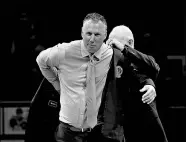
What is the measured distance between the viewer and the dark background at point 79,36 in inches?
273

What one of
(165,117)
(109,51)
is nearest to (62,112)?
(109,51)

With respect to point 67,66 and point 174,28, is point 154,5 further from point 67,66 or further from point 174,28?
point 67,66

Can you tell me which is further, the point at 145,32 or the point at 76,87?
the point at 145,32

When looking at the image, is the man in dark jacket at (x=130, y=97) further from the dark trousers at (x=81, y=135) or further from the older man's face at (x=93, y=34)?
the older man's face at (x=93, y=34)

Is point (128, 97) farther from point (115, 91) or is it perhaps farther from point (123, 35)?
point (123, 35)

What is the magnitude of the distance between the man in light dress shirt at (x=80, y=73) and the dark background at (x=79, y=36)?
2732mm

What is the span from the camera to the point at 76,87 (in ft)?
13.2

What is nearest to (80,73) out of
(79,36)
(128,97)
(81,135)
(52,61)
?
(52,61)

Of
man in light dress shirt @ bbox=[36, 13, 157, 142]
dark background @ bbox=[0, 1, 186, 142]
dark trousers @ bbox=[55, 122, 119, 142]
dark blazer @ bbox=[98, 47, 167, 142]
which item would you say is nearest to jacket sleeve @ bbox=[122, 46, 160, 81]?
dark blazer @ bbox=[98, 47, 167, 142]

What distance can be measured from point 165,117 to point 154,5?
1.88m

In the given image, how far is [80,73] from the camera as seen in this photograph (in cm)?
403

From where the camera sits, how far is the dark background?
6.93 m

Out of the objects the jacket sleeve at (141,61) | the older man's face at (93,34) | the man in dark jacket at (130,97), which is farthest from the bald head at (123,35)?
the older man's face at (93,34)

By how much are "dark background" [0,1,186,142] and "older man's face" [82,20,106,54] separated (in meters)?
2.79
